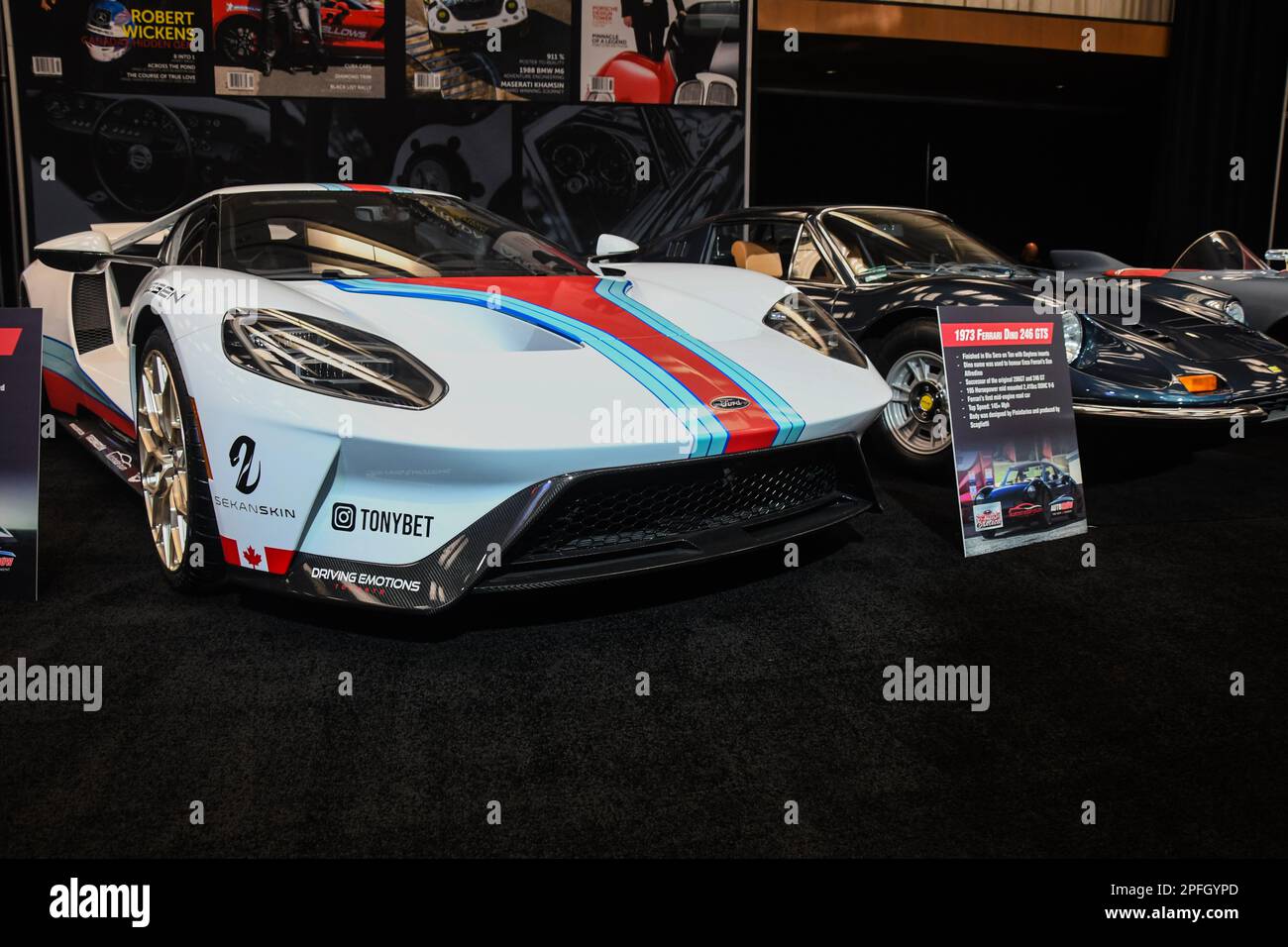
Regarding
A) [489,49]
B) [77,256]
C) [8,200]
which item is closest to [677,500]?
[77,256]

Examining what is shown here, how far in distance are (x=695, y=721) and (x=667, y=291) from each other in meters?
1.31

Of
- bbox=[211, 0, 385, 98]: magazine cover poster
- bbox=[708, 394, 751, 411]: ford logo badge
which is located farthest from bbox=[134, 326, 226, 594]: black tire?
bbox=[211, 0, 385, 98]: magazine cover poster

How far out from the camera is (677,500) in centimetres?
205

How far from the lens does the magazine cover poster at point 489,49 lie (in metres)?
6.09

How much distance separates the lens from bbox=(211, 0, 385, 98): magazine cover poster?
5.89m

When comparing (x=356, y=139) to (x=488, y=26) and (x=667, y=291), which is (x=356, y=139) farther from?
(x=667, y=291)

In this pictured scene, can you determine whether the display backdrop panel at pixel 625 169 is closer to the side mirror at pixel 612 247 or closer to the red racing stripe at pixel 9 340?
the side mirror at pixel 612 247

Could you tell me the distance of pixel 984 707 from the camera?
181cm

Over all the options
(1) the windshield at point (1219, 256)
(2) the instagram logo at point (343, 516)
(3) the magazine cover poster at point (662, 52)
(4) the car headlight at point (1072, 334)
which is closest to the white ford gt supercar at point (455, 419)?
(2) the instagram logo at point (343, 516)

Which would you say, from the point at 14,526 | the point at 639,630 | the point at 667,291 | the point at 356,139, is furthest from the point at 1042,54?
the point at 14,526

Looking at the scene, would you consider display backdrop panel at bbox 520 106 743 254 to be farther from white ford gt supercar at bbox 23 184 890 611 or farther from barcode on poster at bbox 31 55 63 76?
white ford gt supercar at bbox 23 184 890 611

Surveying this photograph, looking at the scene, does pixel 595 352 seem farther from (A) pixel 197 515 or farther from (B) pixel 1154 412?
(B) pixel 1154 412

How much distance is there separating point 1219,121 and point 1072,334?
6195 mm

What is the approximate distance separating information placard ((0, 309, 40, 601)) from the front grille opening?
124cm
